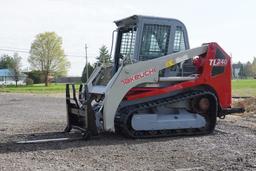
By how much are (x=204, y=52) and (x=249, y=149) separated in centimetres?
331

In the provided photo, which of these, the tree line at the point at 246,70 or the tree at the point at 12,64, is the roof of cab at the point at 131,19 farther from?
the tree line at the point at 246,70

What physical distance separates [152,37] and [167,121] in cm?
217

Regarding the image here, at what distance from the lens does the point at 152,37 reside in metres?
11.3

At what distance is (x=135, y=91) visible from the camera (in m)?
10.8

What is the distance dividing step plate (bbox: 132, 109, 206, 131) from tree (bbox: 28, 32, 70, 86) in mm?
77167

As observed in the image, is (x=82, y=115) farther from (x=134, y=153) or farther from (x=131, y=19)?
(x=131, y=19)

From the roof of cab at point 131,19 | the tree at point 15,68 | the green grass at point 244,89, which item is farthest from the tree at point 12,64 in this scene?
the roof of cab at point 131,19

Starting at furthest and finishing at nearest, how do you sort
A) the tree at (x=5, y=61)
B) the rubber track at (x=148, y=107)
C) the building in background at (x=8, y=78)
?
the tree at (x=5, y=61) < the building in background at (x=8, y=78) < the rubber track at (x=148, y=107)

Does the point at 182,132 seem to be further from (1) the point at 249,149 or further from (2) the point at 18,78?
(2) the point at 18,78

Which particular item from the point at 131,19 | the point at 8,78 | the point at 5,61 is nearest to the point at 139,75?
the point at 131,19

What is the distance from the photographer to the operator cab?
436 inches

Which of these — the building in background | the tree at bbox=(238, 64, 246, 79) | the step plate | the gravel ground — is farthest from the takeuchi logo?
the tree at bbox=(238, 64, 246, 79)

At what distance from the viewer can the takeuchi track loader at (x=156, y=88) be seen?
10312mm

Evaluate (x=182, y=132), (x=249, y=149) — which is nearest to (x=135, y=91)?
(x=182, y=132)
